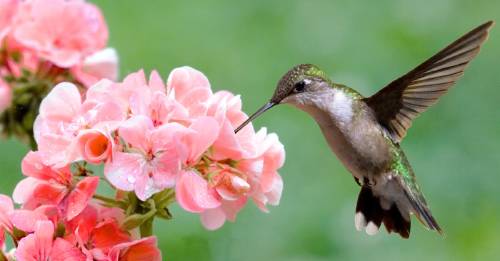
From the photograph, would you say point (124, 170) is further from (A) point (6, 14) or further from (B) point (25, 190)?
(A) point (6, 14)

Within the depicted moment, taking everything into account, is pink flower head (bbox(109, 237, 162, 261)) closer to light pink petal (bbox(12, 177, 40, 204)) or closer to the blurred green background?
light pink petal (bbox(12, 177, 40, 204))

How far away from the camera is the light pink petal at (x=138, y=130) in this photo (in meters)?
1.22

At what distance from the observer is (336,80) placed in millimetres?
3646

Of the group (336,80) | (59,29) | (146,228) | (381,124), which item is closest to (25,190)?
(146,228)

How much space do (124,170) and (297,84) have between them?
1.37 feet

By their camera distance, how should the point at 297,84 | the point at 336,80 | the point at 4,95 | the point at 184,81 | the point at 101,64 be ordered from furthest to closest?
the point at 336,80 → the point at 101,64 → the point at 4,95 → the point at 297,84 → the point at 184,81

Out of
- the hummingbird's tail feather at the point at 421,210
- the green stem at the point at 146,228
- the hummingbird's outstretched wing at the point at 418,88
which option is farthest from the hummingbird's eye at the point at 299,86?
the green stem at the point at 146,228

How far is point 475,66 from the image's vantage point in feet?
12.9

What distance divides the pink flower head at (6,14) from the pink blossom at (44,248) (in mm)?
599

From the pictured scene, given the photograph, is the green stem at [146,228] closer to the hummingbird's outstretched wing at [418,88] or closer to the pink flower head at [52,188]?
the pink flower head at [52,188]

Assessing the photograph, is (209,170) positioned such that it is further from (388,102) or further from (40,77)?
(40,77)

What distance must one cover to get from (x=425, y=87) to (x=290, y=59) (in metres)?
2.26

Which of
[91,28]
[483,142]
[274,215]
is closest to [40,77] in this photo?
[91,28]

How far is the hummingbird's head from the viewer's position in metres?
1.54
